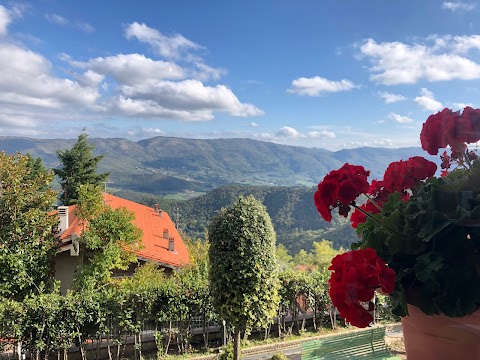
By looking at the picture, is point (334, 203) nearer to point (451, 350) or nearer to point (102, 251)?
point (451, 350)

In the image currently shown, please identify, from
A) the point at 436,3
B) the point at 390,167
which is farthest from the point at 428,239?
the point at 436,3

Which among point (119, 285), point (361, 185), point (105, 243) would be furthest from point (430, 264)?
point (105, 243)

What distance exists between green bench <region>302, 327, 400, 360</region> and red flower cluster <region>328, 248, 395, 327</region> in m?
0.41

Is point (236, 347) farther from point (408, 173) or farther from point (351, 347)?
point (408, 173)

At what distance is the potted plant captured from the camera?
0.71m

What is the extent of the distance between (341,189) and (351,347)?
51 centimetres

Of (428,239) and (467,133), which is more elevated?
(467,133)

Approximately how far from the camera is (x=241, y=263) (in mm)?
5848

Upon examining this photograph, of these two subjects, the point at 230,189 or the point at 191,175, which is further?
the point at 191,175

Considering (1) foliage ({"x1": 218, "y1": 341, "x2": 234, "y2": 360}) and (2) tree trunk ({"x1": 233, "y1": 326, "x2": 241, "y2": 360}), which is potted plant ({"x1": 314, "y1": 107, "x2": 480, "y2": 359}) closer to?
(2) tree trunk ({"x1": 233, "y1": 326, "x2": 241, "y2": 360})

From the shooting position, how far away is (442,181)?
32.4 inches

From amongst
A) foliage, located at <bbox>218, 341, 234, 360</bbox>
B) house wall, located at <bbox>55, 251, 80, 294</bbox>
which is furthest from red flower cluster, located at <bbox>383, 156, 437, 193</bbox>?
house wall, located at <bbox>55, 251, 80, 294</bbox>

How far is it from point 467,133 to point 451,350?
0.47m

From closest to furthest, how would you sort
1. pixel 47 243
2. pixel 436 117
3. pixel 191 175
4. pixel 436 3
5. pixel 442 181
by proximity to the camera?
pixel 442 181, pixel 436 117, pixel 436 3, pixel 47 243, pixel 191 175
